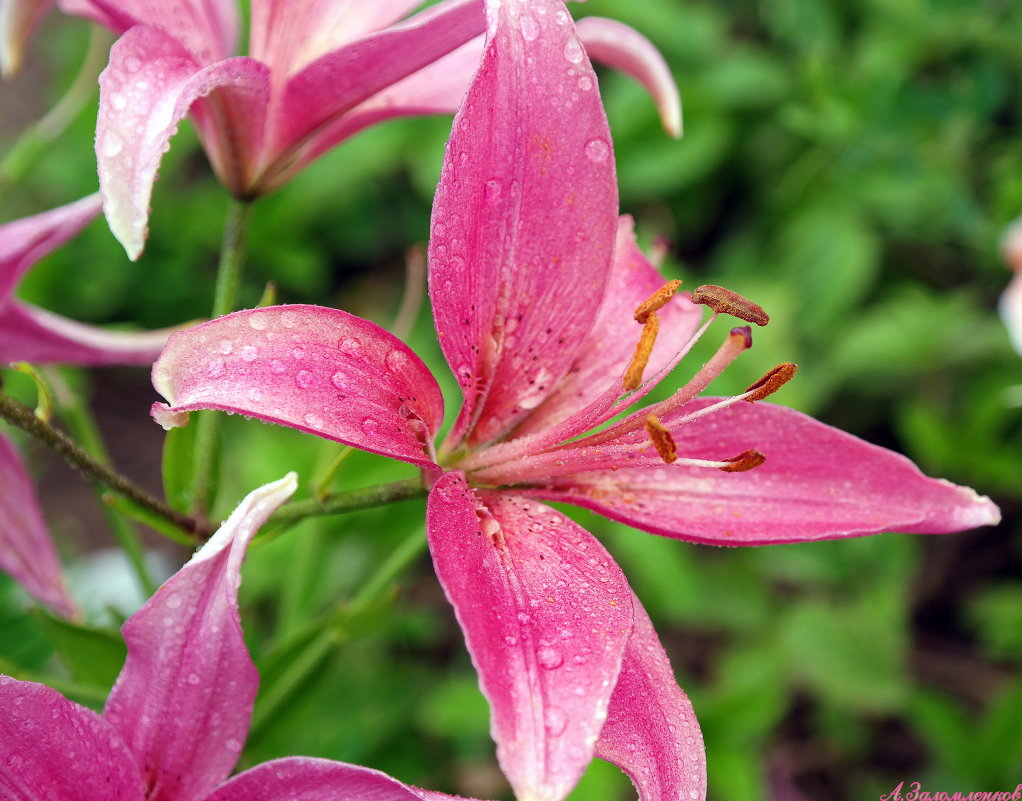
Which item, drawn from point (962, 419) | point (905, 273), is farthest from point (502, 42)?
point (905, 273)

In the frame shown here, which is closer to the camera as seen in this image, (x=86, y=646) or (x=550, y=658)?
(x=550, y=658)

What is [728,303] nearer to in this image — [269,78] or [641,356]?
[641,356]

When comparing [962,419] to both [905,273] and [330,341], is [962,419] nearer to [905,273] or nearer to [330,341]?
[905,273]

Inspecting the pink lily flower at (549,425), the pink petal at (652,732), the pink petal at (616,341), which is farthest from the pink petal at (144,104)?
the pink petal at (652,732)

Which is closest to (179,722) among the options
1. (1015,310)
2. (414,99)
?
(414,99)

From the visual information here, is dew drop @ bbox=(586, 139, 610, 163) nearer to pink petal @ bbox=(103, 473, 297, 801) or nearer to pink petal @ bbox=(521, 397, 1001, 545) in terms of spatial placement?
pink petal @ bbox=(521, 397, 1001, 545)

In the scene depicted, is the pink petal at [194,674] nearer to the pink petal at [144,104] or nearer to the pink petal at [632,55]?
Result: the pink petal at [144,104]

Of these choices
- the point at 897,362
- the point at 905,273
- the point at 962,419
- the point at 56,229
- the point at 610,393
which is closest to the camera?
the point at 610,393
